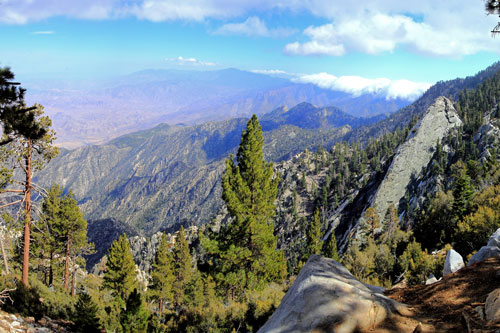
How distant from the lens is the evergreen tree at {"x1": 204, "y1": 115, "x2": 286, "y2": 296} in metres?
18.0

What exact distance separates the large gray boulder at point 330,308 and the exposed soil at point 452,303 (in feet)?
1.13

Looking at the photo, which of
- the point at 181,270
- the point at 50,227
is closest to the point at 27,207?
the point at 50,227

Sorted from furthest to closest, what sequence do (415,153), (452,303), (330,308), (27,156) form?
(415,153) < (27,156) < (452,303) < (330,308)

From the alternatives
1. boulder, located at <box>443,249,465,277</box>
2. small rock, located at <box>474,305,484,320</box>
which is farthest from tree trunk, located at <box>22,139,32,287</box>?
boulder, located at <box>443,249,465,277</box>

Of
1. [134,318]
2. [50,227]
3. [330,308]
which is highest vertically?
[330,308]

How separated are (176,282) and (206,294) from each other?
6.49 m

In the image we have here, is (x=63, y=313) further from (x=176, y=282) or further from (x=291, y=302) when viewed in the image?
(x=176, y=282)

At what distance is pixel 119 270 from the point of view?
31.4 m

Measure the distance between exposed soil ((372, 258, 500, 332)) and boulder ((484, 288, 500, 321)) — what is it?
15 centimetres

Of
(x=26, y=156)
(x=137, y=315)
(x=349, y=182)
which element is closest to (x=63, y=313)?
(x=137, y=315)

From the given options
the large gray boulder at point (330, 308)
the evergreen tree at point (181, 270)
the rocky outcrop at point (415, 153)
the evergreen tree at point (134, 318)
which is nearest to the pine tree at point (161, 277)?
the evergreen tree at point (181, 270)

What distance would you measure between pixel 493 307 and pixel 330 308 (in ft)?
12.2

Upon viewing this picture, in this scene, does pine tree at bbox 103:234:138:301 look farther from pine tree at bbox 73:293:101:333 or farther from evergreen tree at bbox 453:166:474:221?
evergreen tree at bbox 453:166:474:221

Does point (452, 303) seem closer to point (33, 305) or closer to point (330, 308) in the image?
point (330, 308)
